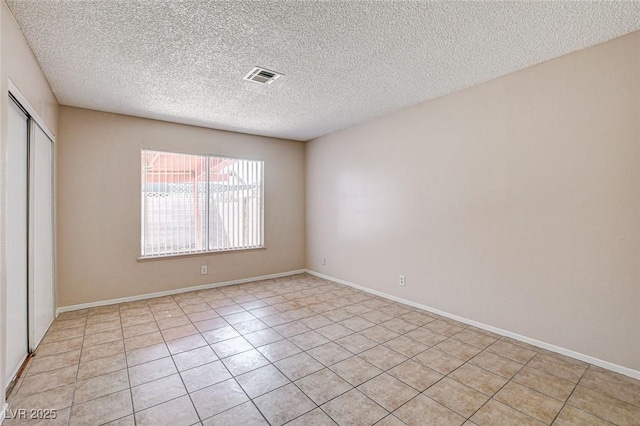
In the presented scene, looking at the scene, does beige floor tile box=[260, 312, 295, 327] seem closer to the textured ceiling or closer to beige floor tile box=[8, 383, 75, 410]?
beige floor tile box=[8, 383, 75, 410]

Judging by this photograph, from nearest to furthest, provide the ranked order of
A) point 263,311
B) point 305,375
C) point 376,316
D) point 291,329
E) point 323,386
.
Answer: point 323,386
point 305,375
point 291,329
point 376,316
point 263,311

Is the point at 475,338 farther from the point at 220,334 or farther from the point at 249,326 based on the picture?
the point at 220,334

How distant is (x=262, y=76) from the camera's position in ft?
9.69

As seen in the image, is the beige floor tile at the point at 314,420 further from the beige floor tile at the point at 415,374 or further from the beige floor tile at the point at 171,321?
the beige floor tile at the point at 171,321

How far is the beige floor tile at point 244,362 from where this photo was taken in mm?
2418

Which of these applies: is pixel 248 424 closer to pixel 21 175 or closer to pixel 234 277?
pixel 21 175

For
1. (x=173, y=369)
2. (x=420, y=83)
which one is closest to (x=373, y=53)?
(x=420, y=83)

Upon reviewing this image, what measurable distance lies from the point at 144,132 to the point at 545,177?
4.93 m

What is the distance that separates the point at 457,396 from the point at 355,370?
2.45 feet

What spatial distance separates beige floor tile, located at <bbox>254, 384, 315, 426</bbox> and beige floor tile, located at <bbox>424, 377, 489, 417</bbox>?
0.87m

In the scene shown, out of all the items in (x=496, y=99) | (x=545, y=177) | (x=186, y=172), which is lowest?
(x=545, y=177)

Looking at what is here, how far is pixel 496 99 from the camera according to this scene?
305 cm

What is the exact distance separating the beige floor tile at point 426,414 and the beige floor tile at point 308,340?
106 cm

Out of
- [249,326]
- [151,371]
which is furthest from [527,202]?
[151,371]
